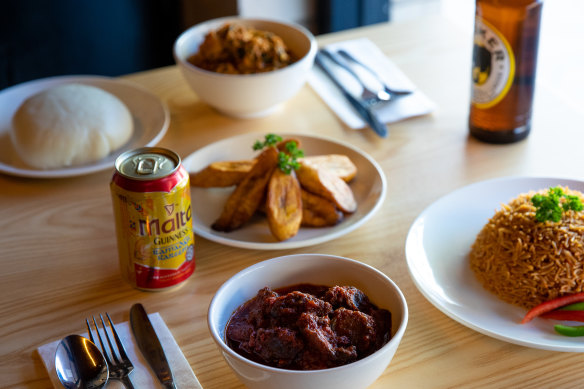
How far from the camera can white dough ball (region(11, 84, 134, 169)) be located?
141 cm

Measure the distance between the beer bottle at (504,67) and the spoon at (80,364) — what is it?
38.0 inches

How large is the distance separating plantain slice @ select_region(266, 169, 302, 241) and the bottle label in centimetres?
49

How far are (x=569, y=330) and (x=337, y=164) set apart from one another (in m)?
0.58

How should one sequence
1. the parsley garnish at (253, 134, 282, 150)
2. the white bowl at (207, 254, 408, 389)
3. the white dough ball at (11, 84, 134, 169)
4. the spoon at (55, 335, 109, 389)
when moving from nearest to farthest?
the white bowl at (207, 254, 408, 389) < the spoon at (55, 335, 109, 389) < the parsley garnish at (253, 134, 282, 150) < the white dough ball at (11, 84, 134, 169)

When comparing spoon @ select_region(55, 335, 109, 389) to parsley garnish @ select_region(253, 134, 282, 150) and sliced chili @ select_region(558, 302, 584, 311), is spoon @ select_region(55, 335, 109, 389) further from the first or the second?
sliced chili @ select_region(558, 302, 584, 311)

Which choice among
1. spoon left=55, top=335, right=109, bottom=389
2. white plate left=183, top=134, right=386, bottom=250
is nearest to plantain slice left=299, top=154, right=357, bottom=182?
white plate left=183, top=134, right=386, bottom=250

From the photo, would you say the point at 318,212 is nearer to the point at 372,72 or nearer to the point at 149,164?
the point at 149,164

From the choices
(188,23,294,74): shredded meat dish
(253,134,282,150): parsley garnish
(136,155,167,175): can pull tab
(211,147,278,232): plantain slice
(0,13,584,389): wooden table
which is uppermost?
(136,155,167,175): can pull tab

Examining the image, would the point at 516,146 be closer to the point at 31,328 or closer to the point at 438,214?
the point at 438,214

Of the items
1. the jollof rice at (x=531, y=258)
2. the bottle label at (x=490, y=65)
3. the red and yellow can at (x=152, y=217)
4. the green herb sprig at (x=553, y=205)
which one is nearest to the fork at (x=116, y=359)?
the red and yellow can at (x=152, y=217)

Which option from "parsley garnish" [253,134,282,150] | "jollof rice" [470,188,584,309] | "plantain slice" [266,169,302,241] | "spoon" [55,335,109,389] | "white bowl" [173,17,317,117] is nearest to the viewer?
"spoon" [55,335,109,389]

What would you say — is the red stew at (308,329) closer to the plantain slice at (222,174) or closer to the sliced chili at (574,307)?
the sliced chili at (574,307)

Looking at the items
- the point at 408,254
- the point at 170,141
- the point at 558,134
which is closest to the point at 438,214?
the point at 408,254

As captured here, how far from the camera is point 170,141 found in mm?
1585
